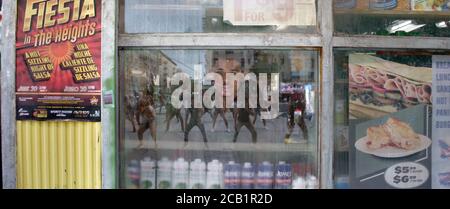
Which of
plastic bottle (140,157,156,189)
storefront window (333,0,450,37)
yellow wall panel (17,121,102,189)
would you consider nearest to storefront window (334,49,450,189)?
storefront window (333,0,450,37)

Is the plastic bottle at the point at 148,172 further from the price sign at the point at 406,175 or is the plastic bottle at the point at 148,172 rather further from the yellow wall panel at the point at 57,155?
the price sign at the point at 406,175

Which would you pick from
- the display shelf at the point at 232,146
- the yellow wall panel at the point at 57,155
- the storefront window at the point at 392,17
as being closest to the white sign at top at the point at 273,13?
the storefront window at the point at 392,17

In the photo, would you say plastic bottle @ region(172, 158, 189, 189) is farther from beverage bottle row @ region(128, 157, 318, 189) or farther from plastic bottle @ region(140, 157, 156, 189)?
plastic bottle @ region(140, 157, 156, 189)

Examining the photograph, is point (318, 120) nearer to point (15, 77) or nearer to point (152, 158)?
point (152, 158)

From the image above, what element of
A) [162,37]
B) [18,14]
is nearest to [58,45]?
[18,14]

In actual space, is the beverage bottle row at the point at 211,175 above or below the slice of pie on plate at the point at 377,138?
below

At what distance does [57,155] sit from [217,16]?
2153 mm

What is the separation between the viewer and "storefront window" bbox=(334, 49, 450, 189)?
4160 mm

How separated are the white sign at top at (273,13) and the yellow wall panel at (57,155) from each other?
1.84 meters

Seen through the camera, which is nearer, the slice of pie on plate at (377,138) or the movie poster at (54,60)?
the movie poster at (54,60)

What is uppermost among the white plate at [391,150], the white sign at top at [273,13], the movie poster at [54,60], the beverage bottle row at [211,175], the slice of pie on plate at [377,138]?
the white sign at top at [273,13]

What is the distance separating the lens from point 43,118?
4.14m

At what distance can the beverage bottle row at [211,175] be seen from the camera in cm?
427

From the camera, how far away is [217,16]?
13.7ft
